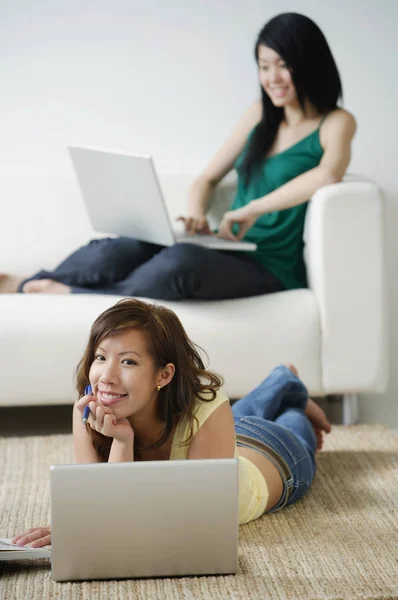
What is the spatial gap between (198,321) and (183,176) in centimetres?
69

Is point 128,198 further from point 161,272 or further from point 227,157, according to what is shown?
point 227,157

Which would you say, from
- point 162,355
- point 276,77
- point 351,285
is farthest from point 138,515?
point 276,77

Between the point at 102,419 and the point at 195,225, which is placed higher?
the point at 102,419

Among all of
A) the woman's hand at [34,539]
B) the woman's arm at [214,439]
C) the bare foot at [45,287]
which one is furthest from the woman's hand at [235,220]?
the woman's hand at [34,539]

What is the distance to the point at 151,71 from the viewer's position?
3.15 meters

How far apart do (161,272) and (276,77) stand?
68cm

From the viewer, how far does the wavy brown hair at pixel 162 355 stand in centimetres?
139

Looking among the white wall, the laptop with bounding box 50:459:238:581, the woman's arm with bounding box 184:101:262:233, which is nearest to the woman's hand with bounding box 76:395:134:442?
the laptop with bounding box 50:459:238:581

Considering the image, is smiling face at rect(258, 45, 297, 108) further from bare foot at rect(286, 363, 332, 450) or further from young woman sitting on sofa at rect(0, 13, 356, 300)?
bare foot at rect(286, 363, 332, 450)

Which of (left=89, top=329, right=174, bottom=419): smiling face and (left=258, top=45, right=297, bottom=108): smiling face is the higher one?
(left=258, top=45, right=297, bottom=108): smiling face

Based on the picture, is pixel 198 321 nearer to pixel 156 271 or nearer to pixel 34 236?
pixel 156 271

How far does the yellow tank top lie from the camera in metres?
1.43

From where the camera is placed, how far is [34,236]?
272 centimetres

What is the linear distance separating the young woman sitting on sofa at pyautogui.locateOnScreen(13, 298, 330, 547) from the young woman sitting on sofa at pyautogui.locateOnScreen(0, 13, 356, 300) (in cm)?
77
